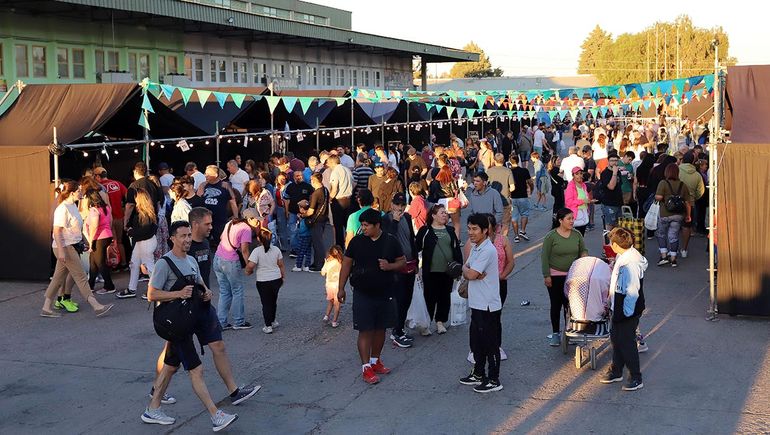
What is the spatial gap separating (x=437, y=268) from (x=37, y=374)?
14.0ft

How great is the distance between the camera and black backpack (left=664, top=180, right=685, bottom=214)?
42.9ft

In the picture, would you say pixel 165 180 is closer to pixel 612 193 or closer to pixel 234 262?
pixel 234 262

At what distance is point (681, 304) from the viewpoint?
36.3 feet

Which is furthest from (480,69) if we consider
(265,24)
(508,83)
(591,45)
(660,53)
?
(265,24)

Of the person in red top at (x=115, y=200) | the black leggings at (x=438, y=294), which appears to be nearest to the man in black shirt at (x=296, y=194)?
the person in red top at (x=115, y=200)

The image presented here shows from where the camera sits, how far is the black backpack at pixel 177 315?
6.70 m

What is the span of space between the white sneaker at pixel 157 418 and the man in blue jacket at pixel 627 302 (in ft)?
13.1

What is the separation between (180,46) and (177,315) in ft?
96.9

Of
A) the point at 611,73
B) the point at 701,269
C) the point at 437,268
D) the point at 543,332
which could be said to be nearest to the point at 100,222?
the point at 437,268

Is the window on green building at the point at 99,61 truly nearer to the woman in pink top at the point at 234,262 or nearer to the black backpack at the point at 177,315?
the woman in pink top at the point at 234,262

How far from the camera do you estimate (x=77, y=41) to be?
28859mm

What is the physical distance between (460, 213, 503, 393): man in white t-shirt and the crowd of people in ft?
0.04

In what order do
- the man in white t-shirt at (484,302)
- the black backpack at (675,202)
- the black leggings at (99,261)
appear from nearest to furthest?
the man in white t-shirt at (484,302) → the black leggings at (99,261) → the black backpack at (675,202)

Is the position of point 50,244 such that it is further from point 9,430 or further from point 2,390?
point 9,430
